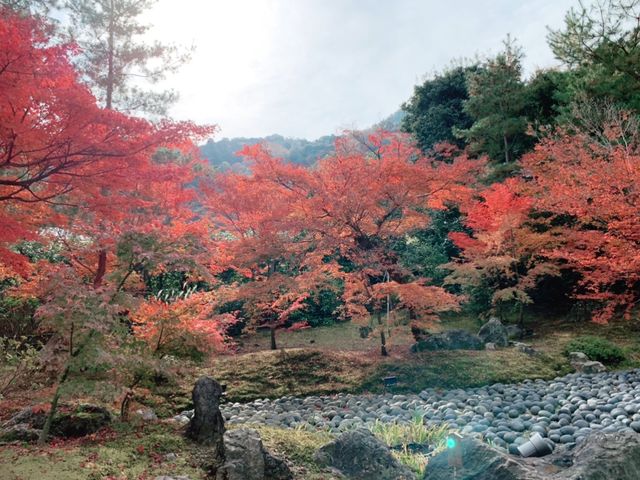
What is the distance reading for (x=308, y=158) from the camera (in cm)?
6091

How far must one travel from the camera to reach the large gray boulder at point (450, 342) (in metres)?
10.3

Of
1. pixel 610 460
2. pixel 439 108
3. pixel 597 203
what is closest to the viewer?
pixel 610 460

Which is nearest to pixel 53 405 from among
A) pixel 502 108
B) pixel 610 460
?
pixel 610 460

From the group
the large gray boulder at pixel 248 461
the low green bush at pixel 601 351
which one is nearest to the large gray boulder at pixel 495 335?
the low green bush at pixel 601 351

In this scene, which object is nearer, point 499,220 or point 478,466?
point 478,466

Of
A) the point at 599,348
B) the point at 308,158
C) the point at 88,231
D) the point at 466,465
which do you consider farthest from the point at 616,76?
the point at 308,158

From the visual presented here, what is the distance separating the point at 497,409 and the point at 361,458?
12.2ft

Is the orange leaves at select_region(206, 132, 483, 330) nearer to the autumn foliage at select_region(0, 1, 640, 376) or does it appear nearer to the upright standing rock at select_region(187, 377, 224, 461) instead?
the autumn foliage at select_region(0, 1, 640, 376)

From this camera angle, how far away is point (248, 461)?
3570 millimetres

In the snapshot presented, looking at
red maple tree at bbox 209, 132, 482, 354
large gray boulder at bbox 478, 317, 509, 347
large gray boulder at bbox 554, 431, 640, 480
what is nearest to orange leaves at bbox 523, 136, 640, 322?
large gray boulder at bbox 478, 317, 509, 347

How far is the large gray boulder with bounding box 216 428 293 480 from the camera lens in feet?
11.5

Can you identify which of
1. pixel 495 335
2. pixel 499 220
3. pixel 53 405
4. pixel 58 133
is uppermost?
pixel 58 133

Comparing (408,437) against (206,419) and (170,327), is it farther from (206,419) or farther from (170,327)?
(170,327)

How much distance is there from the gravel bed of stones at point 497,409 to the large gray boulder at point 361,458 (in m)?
1.87
